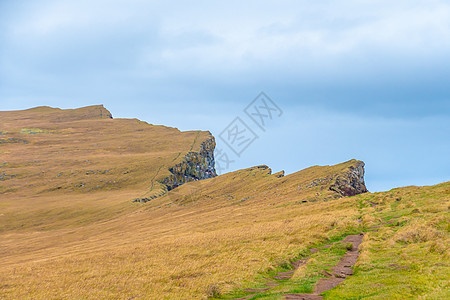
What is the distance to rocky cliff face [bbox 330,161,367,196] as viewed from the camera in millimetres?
83000

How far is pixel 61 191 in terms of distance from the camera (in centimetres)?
16050

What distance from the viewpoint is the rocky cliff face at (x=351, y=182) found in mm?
83000

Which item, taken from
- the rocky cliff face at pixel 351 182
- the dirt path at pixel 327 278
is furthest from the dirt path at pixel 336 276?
the rocky cliff face at pixel 351 182

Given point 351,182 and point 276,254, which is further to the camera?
point 351,182

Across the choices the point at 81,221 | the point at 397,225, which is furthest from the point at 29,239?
the point at 397,225

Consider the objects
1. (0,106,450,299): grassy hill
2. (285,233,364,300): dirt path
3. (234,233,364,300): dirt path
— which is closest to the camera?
(285,233,364,300): dirt path

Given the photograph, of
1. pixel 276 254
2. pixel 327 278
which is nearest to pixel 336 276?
pixel 327 278

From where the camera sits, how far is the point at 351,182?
9031cm

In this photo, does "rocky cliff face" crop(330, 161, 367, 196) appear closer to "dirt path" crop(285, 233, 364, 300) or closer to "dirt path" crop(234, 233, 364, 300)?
"dirt path" crop(285, 233, 364, 300)

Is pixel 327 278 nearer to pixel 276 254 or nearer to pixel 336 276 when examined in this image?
pixel 336 276

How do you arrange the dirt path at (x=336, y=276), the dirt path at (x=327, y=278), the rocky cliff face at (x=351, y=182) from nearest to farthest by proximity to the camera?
the dirt path at (x=336, y=276), the dirt path at (x=327, y=278), the rocky cliff face at (x=351, y=182)

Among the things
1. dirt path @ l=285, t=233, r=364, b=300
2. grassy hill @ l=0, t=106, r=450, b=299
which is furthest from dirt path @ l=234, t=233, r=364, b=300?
grassy hill @ l=0, t=106, r=450, b=299

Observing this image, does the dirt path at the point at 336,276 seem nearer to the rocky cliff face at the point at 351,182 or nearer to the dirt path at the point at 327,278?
the dirt path at the point at 327,278

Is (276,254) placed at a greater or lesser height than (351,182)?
lesser
